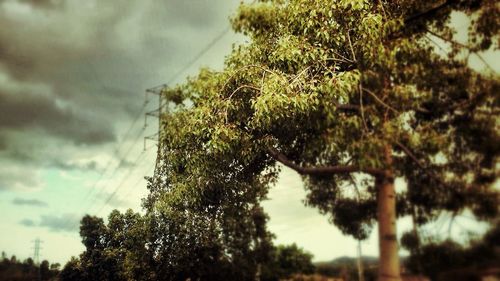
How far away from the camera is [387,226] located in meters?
7.61

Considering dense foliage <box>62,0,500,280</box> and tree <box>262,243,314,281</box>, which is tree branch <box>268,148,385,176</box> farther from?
tree <box>262,243,314,281</box>

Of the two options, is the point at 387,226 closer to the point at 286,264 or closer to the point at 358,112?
the point at 358,112

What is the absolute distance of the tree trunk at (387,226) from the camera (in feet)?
23.8

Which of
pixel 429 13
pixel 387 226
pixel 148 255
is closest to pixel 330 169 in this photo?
pixel 387 226

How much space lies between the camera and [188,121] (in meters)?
10.3

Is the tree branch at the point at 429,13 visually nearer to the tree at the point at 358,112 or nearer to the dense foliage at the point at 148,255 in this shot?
the tree at the point at 358,112

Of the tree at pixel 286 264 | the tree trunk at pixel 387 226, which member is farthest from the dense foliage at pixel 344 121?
the tree at pixel 286 264

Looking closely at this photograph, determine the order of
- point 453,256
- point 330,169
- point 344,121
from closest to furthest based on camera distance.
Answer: point 453,256, point 344,121, point 330,169

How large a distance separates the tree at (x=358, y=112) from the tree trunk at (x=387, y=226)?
0.02 meters

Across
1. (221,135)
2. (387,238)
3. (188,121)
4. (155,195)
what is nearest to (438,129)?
(387,238)

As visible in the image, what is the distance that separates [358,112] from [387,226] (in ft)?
8.96

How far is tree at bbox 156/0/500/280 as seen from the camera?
734 centimetres

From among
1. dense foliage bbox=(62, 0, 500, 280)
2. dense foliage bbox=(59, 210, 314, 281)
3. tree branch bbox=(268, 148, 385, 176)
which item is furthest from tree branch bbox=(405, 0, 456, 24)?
dense foliage bbox=(59, 210, 314, 281)

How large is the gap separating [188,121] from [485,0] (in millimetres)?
7837
